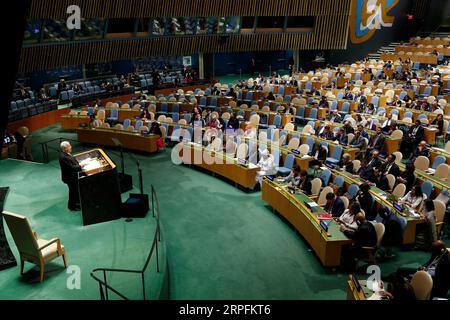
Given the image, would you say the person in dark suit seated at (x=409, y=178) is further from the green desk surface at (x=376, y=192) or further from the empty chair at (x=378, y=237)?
the empty chair at (x=378, y=237)

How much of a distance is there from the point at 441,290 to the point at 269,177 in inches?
187

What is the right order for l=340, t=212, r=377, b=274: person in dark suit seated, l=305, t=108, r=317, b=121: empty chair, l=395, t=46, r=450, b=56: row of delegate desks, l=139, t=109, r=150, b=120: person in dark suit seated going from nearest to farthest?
l=340, t=212, r=377, b=274: person in dark suit seated, l=139, t=109, r=150, b=120: person in dark suit seated, l=305, t=108, r=317, b=121: empty chair, l=395, t=46, r=450, b=56: row of delegate desks

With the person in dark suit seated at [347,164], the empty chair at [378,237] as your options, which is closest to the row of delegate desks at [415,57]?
the person in dark suit seated at [347,164]

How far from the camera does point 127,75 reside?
26109 millimetres

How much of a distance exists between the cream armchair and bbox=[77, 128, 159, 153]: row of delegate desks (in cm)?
781

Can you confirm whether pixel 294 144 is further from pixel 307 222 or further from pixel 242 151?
pixel 307 222

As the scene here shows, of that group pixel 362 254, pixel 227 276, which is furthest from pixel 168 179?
pixel 362 254

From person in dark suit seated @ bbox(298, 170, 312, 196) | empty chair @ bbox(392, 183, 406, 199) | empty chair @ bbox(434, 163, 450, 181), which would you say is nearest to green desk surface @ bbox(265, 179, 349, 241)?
person in dark suit seated @ bbox(298, 170, 312, 196)

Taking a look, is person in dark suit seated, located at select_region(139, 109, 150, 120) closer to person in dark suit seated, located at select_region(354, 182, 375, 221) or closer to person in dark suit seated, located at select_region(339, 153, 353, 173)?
person in dark suit seated, located at select_region(339, 153, 353, 173)

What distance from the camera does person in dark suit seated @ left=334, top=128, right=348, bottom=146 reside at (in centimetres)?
1225

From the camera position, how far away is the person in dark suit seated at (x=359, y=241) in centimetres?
723

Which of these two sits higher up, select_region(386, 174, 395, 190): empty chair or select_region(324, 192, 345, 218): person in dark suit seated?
select_region(386, 174, 395, 190): empty chair

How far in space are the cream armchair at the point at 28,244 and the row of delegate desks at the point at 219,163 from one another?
5.49 meters

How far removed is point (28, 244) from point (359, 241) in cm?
533
